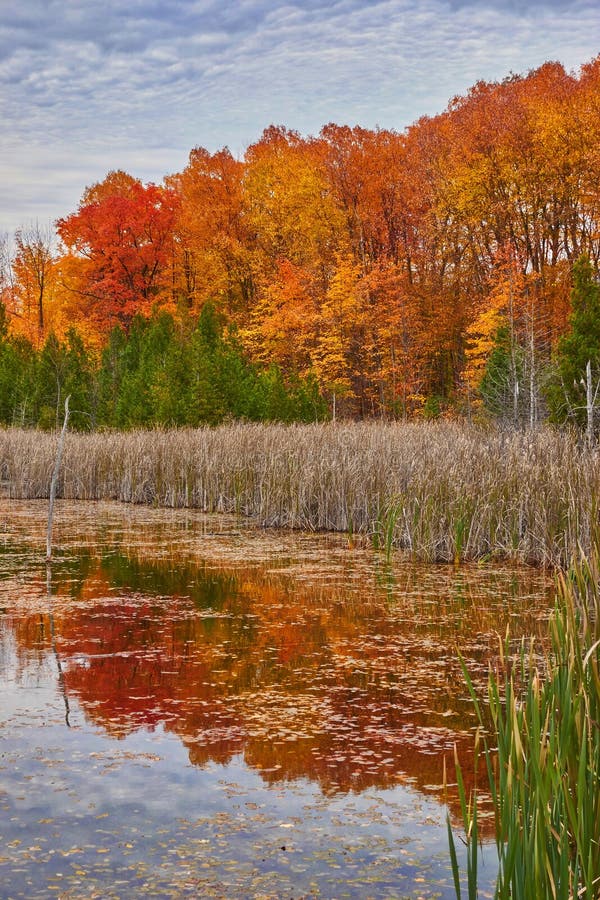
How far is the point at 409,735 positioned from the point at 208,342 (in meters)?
18.2

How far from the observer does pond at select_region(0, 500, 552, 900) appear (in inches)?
118

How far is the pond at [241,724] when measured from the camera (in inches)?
118

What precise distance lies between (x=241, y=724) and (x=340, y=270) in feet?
75.5

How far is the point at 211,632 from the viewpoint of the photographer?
620 cm

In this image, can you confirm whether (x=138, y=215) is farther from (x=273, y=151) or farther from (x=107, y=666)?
(x=107, y=666)

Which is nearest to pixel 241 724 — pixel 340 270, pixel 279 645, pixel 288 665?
pixel 288 665

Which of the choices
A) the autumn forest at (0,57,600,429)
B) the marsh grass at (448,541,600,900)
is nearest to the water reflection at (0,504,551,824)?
the marsh grass at (448,541,600,900)

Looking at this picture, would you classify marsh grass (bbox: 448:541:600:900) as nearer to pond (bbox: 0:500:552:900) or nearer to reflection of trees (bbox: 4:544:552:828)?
pond (bbox: 0:500:552:900)

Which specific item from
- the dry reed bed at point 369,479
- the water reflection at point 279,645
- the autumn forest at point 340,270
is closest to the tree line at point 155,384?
the autumn forest at point 340,270

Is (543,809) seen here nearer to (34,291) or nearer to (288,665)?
(288,665)

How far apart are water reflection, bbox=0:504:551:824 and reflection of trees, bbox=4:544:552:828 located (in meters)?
0.01

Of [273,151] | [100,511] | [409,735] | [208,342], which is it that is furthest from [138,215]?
[409,735]

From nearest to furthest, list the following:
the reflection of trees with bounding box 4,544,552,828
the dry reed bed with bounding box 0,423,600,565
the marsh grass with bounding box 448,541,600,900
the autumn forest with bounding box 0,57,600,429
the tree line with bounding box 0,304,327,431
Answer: the marsh grass with bounding box 448,541,600,900 < the reflection of trees with bounding box 4,544,552,828 < the dry reed bed with bounding box 0,423,600,565 < the tree line with bounding box 0,304,327,431 < the autumn forest with bounding box 0,57,600,429

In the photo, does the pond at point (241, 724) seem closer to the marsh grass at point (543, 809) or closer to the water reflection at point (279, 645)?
the water reflection at point (279, 645)
